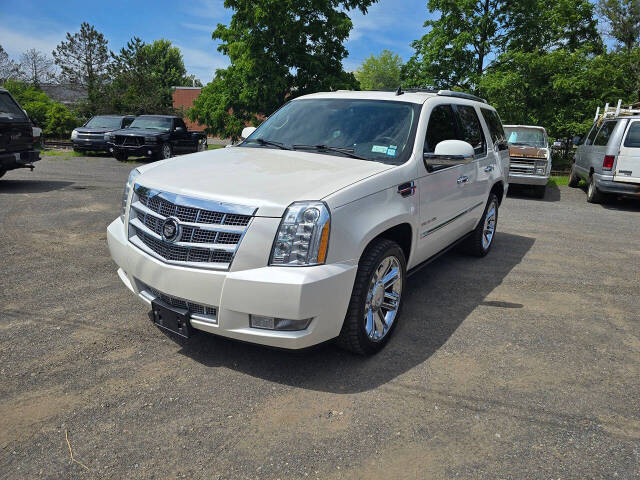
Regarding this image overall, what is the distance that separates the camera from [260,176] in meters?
3.46

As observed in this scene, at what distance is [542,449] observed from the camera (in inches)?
107

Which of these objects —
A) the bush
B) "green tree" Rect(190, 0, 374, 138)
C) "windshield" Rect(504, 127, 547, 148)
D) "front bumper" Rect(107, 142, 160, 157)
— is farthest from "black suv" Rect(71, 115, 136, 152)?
"windshield" Rect(504, 127, 547, 148)

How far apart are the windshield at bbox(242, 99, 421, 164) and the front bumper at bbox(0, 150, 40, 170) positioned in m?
7.51

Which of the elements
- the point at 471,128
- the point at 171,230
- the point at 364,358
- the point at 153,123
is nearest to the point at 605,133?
the point at 471,128

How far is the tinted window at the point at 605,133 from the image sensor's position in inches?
450

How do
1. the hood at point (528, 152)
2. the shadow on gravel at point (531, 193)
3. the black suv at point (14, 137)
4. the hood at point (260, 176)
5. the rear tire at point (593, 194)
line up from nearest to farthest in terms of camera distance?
the hood at point (260, 176) → the black suv at point (14, 137) → the rear tire at point (593, 194) → the hood at point (528, 152) → the shadow on gravel at point (531, 193)

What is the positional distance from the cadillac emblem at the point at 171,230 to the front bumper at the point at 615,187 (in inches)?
415

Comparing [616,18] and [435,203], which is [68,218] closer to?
[435,203]

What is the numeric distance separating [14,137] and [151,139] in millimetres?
7621

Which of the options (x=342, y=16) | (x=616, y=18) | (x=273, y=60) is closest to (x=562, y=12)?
(x=342, y=16)

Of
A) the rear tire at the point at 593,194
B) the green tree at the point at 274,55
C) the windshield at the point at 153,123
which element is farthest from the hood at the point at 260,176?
the green tree at the point at 274,55

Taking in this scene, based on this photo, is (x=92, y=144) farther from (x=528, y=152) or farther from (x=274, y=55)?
(x=528, y=152)

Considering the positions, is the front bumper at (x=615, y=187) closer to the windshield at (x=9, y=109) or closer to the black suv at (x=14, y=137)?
the black suv at (x=14, y=137)

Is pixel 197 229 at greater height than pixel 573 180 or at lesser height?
greater
